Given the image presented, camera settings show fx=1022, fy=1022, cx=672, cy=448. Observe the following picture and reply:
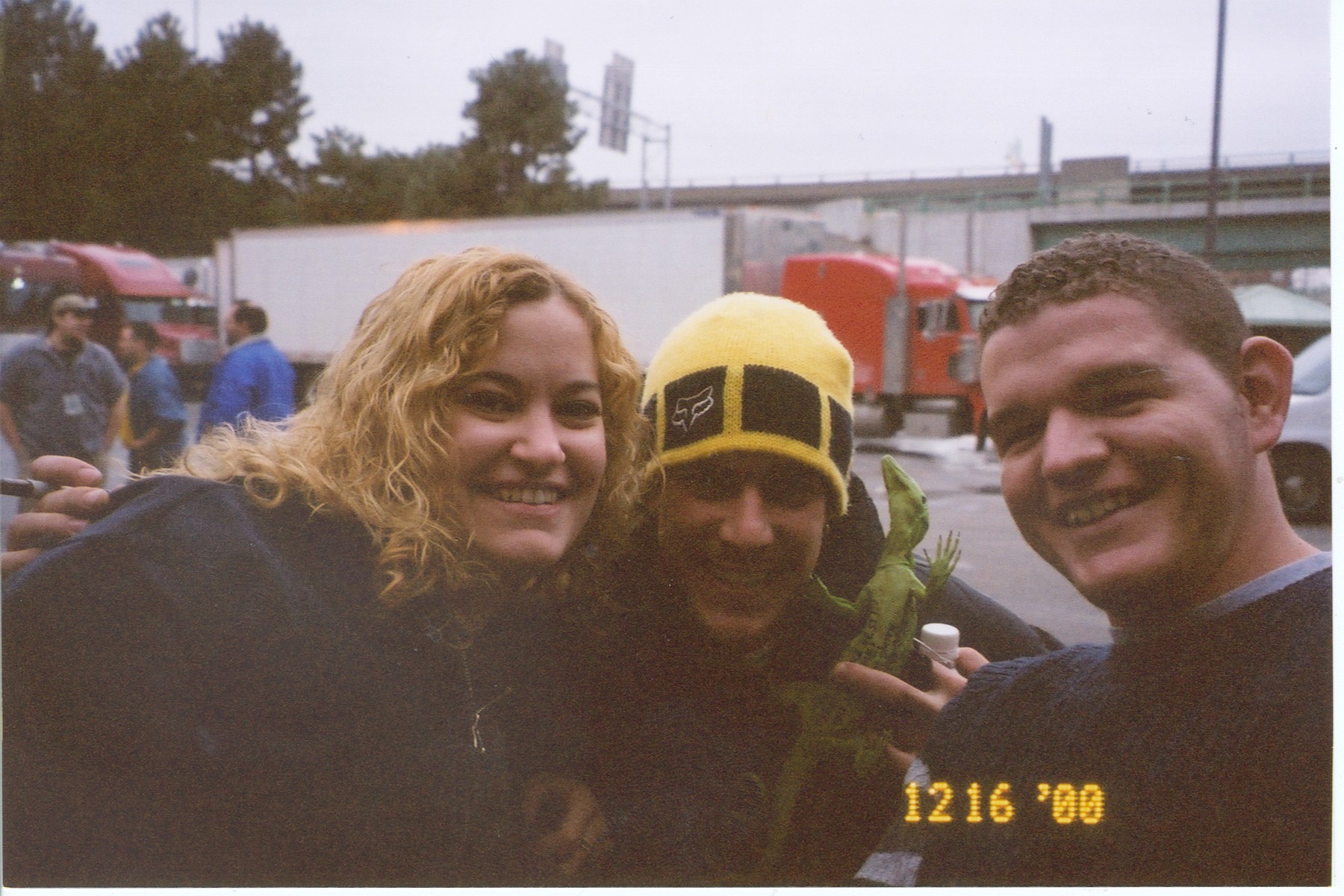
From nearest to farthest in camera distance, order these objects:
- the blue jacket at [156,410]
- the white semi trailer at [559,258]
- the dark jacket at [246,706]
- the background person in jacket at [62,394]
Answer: the dark jacket at [246,706] < the background person in jacket at [62,394] < the white semi trailer at [559,258] < the blue jacket at [156,410]

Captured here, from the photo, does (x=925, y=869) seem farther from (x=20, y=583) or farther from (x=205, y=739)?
(x=20, y=583)

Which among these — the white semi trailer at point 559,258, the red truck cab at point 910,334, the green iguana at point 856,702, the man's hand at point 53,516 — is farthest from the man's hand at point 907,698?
the man's hand at point 53,516

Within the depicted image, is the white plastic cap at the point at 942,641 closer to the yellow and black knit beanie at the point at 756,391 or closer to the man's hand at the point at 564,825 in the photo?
the yellow and black knit beanie at the point at 756,391

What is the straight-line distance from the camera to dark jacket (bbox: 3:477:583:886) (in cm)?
136

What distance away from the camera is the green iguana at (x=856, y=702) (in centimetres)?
157

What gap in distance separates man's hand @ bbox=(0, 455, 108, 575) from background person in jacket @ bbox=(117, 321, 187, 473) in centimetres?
32

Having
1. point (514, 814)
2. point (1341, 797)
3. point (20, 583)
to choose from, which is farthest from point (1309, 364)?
point (20, 583)

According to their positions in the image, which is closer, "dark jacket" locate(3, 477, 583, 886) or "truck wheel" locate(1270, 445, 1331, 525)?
"dark jacket" locate(3, 477, 583, 886)

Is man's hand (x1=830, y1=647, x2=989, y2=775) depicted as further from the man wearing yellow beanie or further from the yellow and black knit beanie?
the yellow and black knit beanie

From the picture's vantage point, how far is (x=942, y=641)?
5.16 ft

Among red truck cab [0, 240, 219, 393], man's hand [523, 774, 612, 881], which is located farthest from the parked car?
red truck cab [0, 240, 219, 393]

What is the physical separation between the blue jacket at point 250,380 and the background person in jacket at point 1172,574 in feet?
5.18

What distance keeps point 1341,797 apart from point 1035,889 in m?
0.44

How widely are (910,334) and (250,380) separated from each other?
150 centimetres
